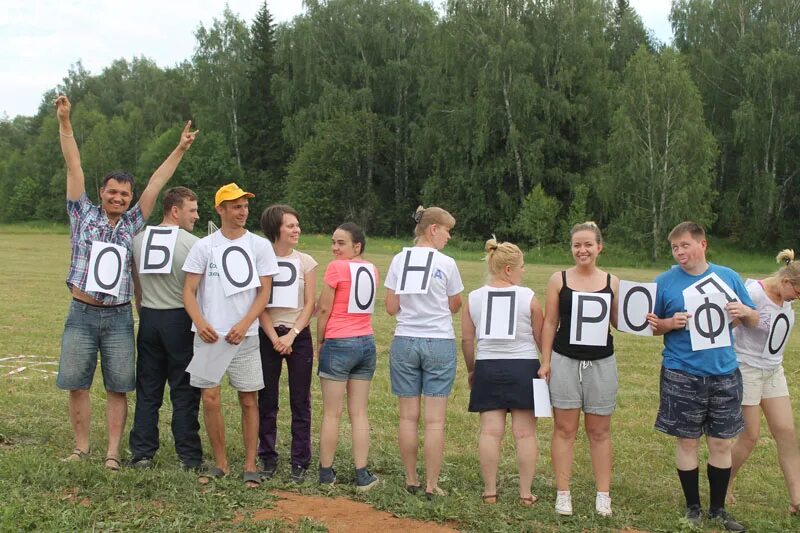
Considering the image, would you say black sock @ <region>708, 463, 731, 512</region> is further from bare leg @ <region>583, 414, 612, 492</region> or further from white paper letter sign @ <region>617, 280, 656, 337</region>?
white paper letter sign @ <region>617, 280, 656, 337</region>

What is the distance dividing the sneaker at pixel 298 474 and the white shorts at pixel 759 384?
3036 millimetres

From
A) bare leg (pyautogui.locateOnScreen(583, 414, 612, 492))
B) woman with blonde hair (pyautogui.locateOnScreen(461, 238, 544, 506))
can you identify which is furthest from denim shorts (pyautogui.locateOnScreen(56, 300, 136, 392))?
bare leg (pyautogui.locateOnScreen(583, 414, 612, 492))

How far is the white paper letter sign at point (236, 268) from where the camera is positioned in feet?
16.7

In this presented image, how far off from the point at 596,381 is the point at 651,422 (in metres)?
3.50

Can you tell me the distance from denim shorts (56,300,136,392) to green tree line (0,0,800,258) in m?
34.2

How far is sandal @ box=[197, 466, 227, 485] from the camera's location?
5051 millimetres

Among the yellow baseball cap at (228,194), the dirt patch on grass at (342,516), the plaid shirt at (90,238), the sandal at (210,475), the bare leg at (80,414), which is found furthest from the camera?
the bare leg at (80,414)

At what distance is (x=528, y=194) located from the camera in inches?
1629

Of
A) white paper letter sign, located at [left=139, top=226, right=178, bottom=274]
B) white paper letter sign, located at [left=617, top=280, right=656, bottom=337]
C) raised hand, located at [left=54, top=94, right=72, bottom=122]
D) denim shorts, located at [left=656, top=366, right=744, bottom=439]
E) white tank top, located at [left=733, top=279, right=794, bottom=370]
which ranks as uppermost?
raised hand, located at [left=54, top=94, right=72, bottom=122]

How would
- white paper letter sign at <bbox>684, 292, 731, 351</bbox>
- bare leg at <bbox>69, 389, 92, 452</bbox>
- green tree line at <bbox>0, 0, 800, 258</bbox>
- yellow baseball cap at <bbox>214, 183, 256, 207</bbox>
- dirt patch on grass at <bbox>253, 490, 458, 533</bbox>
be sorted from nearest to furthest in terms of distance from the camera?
dirt patch on grass at <bbox>253, 490, 458, 533</bbox>
white paper letter sign at <bbox>684, 292, 731, 351</bbox>
yellow baseball cap at <bbox>214, 183, 256, 207</bbox>
bare leg at <bbox>69, 389, 92, 452</bbox>
green tree line at <bbox>0, 0, 800, 258</bbox>

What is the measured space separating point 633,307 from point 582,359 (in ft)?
1.58

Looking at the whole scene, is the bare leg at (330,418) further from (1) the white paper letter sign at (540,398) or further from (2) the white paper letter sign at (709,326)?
(2) the white paper letter sign at (709,326)

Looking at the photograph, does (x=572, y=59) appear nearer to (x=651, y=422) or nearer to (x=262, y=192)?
(x=262, y=192)

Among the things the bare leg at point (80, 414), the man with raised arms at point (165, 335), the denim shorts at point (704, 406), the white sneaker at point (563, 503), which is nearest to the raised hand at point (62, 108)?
the man with raised arms at point (165, 335)
